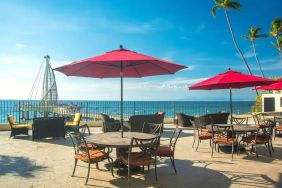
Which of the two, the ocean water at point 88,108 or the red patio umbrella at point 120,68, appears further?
the ocean water at point 88,108

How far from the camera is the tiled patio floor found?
4816 mm

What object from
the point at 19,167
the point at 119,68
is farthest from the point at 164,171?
the point at 19,167

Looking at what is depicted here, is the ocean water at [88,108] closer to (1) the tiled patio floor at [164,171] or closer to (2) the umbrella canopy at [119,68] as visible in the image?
(1) the tiled patio floor at [164,171]

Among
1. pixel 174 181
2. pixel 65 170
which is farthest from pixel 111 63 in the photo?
pixel 174 181

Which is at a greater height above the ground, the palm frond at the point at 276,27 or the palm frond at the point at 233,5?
the palm frond at the point at 233,5

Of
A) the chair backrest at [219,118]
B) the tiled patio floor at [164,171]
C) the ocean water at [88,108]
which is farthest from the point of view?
the ocean water at [88,108]

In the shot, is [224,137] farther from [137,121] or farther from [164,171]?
[137,121]

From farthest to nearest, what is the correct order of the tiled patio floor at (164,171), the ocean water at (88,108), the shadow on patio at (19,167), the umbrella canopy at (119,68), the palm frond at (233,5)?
1. the palm frond at (233,5)
2. the ocean water at (88,108)
3. the umbrella canopy at (119,68)
4. the shadow on patio at (19,167)
5. the tiled patio floor at (164,171)

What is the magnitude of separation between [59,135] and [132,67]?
4807 mm

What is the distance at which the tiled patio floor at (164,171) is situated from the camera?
4.82m

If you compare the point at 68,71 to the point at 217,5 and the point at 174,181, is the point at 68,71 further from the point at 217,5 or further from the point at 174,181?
the point at 217,5

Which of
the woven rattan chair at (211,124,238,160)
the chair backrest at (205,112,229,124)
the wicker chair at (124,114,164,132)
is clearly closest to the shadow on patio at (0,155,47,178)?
the wicker chair at (124,114,164,132)

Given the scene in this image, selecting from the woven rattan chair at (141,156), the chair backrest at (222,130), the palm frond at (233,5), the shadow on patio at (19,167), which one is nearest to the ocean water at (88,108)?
the shadow on patio at (19,167)

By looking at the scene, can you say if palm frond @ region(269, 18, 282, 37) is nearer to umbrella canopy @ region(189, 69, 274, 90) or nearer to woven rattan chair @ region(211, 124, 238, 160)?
umbrella canopy @ region(189, 69, 274, 90)
